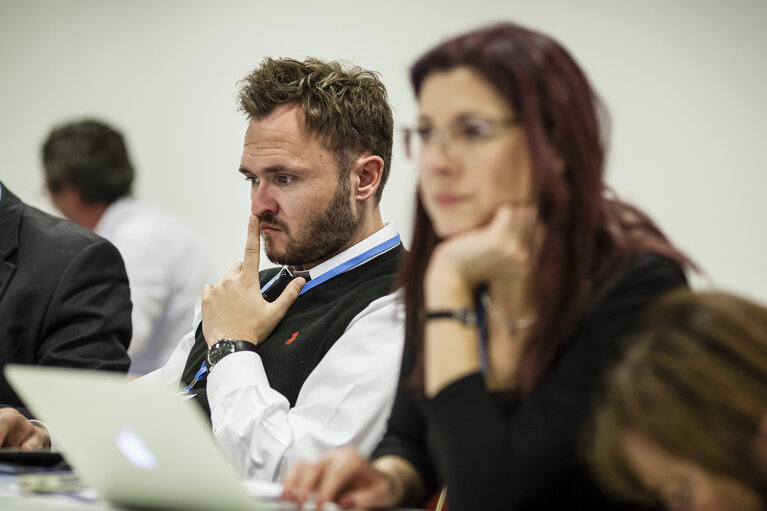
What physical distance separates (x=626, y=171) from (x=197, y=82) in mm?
2093

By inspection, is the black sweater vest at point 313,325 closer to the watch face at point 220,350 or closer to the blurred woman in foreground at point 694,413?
the watch face at point 220,350

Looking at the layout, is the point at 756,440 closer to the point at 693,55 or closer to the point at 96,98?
the point at 693,55

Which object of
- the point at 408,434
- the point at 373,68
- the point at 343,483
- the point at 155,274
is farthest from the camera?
the point at 373,68

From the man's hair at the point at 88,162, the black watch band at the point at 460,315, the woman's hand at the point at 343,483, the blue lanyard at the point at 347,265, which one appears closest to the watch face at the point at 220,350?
the blue lanyard at the point at 347,265

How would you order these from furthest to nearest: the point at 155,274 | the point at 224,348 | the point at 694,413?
the point at 155,274 < the point at 224,348 < the point at 694,413

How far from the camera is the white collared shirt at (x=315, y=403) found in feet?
5.24

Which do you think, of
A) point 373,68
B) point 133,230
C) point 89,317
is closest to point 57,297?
point 89,317

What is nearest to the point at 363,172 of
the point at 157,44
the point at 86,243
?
the point at 86,243

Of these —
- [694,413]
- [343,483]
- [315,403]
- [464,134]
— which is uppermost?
[464,134]

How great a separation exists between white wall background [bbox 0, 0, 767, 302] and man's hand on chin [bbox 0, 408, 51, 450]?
113 cm

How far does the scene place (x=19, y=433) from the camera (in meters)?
1.64

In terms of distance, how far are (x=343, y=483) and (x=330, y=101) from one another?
1083 millimetres

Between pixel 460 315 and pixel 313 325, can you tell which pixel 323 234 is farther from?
pixel 460 315

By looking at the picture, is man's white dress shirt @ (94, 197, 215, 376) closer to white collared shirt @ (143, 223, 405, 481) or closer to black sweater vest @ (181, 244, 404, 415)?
black sweater vest @ (181, 244, 404, 415)
